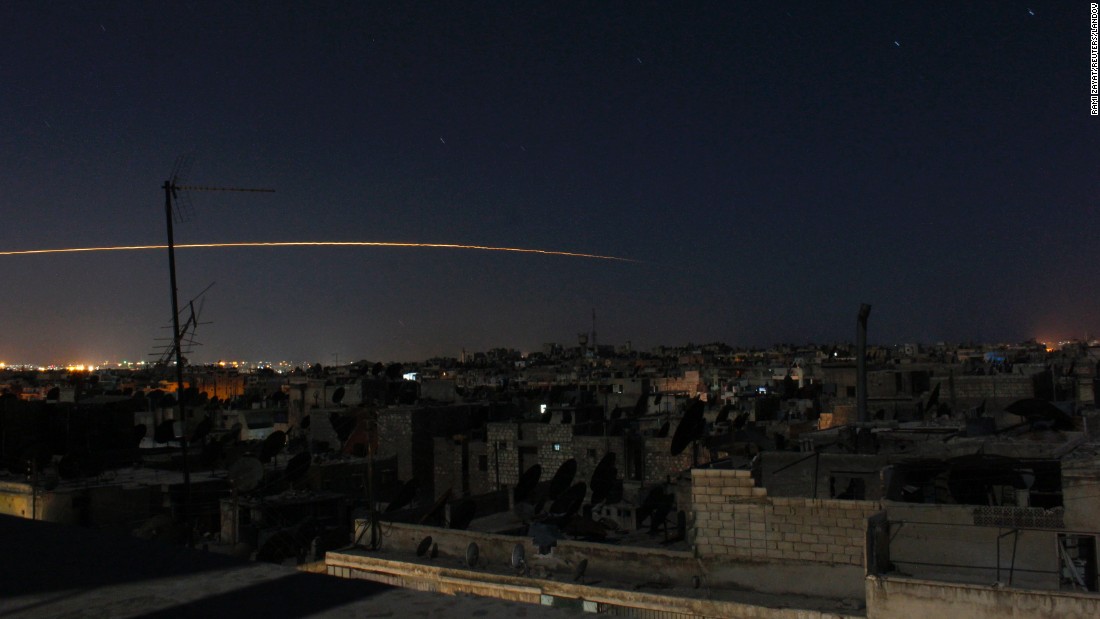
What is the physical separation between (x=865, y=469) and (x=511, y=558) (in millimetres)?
5712

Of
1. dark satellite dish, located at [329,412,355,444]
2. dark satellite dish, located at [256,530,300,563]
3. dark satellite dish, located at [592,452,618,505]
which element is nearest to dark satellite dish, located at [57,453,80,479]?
dark satellite dish, located at [256,530,300,563]

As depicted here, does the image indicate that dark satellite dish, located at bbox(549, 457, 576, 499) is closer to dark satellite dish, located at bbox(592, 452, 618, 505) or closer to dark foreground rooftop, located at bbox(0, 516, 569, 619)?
dark satellite dish, located at bbox(592, 452, 618, 505)

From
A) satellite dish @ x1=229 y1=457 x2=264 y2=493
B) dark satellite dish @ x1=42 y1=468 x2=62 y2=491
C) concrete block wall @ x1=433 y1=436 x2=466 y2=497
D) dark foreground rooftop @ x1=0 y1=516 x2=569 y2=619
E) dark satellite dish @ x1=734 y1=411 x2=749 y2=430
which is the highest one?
dark foreground rooftop @ x1=0 y1=516 x2=569 y2=619

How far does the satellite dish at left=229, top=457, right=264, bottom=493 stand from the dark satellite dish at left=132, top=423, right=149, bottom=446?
1930cm

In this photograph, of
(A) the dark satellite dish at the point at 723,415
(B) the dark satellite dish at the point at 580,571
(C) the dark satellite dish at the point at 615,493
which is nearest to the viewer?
(B) the dark satellite dish at the point at 580,571

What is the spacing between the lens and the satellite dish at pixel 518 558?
1257cm

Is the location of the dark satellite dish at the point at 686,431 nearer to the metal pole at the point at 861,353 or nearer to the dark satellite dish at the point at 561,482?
the dark satellite dish at the point at 561,482

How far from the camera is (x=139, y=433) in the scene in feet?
118

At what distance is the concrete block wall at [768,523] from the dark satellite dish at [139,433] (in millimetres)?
30235

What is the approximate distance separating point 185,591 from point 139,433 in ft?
124

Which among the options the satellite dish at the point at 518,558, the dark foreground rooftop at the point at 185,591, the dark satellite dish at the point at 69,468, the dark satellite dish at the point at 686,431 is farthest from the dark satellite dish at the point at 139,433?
the dark foreground rooftop at the point at 185,591

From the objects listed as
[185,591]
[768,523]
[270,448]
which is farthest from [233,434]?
[185,591]

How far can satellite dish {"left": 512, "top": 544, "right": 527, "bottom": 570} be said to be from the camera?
1257cm

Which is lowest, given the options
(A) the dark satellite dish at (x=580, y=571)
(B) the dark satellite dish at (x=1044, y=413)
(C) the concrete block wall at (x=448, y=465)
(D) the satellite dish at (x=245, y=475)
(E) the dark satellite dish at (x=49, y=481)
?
(C) the concrete block wall at (x=448, y=465)
